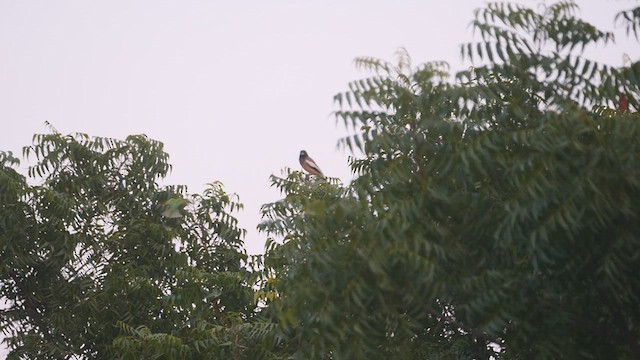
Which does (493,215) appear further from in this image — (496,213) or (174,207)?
(174,207)

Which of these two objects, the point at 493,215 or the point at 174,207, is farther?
the point at 174,207

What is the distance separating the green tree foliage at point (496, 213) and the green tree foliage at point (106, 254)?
4.36 metres

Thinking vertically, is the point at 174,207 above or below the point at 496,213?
above

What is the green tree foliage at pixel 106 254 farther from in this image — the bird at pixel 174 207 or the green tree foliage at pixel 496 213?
the green tree foliage at pixel 496 213

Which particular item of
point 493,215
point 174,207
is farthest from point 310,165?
point 493,215

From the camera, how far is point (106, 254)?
479 inches

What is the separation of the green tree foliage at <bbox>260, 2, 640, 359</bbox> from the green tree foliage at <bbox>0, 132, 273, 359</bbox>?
436 centimetres

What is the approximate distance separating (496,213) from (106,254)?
7.21 m

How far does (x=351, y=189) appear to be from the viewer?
6.57 metres

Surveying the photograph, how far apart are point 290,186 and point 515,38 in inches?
174

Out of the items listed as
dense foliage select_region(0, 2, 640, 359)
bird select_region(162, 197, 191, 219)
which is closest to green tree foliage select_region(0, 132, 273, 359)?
bird select_region(162, 197, 191, 219)

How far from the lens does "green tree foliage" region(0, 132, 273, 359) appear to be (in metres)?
11.1

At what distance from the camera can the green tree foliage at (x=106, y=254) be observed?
1112 cm

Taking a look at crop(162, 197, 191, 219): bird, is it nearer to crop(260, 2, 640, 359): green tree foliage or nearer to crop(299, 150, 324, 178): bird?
crop(299, 150, 324, 178): bird
